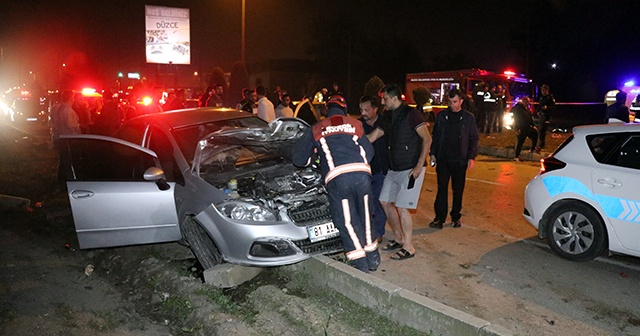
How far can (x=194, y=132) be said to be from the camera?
21.4ft

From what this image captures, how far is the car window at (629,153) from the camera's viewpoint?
5562 mm

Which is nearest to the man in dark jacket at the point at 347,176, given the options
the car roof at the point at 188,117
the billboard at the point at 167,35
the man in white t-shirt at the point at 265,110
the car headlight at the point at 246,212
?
the car headlight at the point at 246,212

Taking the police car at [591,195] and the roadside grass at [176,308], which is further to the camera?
the police car at [591,195]

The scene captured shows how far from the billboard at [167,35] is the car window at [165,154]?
2878 centimetres

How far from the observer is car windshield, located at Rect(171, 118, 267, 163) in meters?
6.13

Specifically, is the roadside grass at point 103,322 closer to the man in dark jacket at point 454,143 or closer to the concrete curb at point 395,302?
the concrete curb at point 395,302

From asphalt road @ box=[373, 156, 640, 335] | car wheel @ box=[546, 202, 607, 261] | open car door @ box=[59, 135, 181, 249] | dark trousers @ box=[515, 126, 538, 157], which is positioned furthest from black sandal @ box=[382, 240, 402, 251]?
dark trousers @ box=[515, 126, 538, 157]

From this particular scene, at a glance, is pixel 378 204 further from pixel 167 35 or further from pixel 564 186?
pixel 167 35

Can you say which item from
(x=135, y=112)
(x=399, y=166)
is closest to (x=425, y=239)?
(x=399, y=166)

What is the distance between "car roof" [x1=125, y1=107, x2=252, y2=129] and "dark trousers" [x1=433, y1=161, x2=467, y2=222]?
2.68 m

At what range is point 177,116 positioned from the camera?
6820 millimetres

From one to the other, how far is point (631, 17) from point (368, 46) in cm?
2459

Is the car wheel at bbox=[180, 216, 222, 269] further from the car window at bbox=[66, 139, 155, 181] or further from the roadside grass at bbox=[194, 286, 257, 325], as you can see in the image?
the car window at bbox=[66, 139, 155, 181]

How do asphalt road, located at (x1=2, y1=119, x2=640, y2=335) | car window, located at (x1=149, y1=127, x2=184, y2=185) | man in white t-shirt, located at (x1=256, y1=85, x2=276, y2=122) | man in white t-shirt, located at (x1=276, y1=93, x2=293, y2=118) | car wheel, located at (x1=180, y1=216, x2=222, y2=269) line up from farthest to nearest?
man in white t-shirt, located at (x1=276, y1=93, x2=293, y2=118)
man in white t-shirt, located at (x1=256, y1=85, x2=276, y2=122)
car window, located at (x1=149, y1=127, x2=184, y2=185)
car wheel, located at (x1=180, y1=216, x2=222, y2=269)
asphalt road, located at (x1=2, y1=119, x2=640, y2=335)
